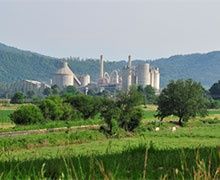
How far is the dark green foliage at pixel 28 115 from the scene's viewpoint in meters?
79.1

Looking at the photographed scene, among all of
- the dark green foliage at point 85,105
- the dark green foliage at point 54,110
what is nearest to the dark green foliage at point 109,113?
the dark green foliage at point 54,110

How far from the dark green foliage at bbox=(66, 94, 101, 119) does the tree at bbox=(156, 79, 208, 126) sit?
11379 millimetres

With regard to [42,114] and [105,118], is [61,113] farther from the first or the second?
[105,118]

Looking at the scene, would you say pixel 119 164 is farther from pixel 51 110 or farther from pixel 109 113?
pixel 51 110

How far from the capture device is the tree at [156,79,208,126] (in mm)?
95062

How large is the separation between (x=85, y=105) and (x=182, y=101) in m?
16.6

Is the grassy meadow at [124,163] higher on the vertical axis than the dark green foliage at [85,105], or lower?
lower

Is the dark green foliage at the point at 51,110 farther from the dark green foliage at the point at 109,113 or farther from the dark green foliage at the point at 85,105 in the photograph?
the dark green foliage at the point at 109,113

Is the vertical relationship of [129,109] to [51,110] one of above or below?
above

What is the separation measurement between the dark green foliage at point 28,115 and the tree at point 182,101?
2518 centimetres

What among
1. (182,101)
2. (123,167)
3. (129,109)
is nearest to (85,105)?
(182,101)

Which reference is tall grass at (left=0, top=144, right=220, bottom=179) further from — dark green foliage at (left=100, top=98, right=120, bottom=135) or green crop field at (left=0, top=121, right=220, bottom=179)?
dark green foliage at (left=100, top=98, right=120, bottom=135)

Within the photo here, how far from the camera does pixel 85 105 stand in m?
97.1

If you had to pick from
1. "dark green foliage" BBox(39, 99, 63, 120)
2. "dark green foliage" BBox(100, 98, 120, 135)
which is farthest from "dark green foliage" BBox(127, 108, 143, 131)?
"dark green foliage" BBox(39, 99, 63, 120)
